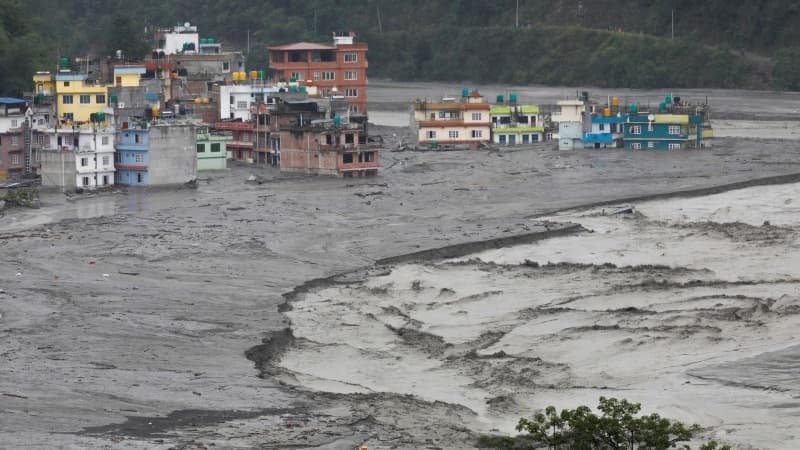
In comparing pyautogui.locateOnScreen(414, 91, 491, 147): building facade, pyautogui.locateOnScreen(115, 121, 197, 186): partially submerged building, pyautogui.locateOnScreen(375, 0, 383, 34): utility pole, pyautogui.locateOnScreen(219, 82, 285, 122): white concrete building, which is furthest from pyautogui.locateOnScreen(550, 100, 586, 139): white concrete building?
pyautogui.locateOnScreen(375, 0, 383, 34): utility pole

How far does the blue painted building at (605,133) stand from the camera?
6775 cm

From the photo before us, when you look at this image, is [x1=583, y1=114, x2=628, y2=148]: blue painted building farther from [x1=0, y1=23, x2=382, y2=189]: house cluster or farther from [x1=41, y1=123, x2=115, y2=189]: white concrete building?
[x1=41, y1=123, x2=115, y2=189]: white concrete building

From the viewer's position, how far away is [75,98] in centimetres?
6153

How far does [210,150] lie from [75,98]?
5496 millimetres

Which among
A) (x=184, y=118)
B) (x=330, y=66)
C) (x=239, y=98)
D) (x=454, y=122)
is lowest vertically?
(x=454, y=122)

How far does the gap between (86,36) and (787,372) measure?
83.8 m

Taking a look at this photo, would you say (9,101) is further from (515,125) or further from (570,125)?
(515,125)

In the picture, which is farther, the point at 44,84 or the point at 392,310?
the point at 44,84

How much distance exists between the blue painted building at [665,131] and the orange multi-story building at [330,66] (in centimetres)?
1553

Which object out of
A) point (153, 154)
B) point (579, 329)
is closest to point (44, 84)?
point (153, 154)

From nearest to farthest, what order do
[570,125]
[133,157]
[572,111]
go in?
[133,157] → [570,125] → [572,111]

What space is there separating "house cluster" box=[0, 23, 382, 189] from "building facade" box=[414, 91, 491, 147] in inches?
122

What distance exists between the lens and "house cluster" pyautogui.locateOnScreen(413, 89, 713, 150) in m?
66.4

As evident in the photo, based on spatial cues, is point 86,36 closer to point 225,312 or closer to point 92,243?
point 92,243
